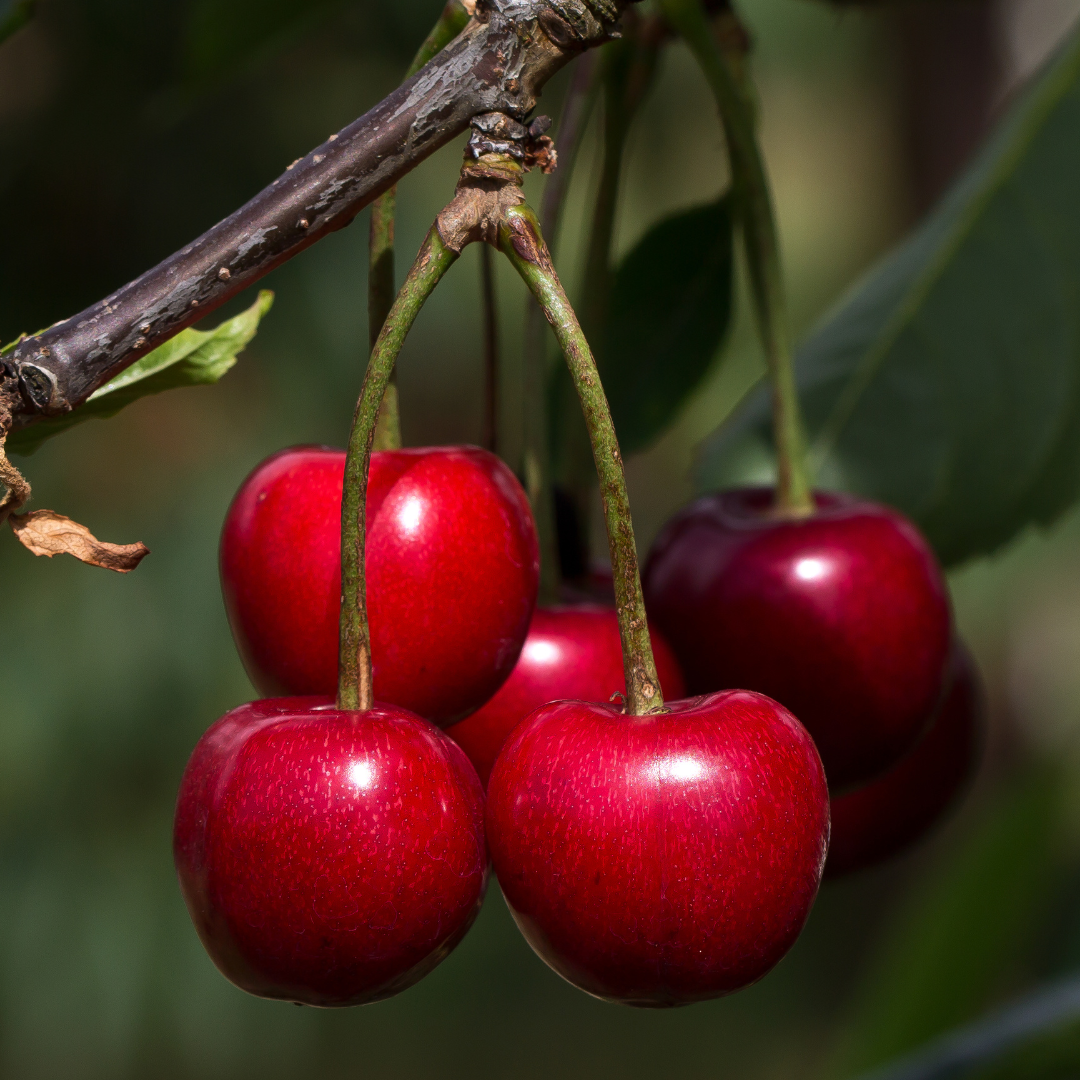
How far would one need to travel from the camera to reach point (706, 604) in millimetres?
711

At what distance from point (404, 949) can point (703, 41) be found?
1.68 ft

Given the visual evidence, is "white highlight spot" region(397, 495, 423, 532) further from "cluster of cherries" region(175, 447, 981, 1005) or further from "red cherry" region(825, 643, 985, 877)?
"red cherry" region(825, 643, 985, 877)

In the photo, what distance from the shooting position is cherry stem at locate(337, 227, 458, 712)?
1.66 feet

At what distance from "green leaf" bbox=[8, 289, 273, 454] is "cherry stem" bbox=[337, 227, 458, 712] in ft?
0.32

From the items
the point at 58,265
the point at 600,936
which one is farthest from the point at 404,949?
the point at 58,265

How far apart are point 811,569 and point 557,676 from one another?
0.15m

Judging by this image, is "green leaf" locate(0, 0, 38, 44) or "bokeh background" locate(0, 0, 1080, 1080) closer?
"green leaf" locate(0, 0, 38, 44)

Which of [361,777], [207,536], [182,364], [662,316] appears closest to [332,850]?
[361,777]

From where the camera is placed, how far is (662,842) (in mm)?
487

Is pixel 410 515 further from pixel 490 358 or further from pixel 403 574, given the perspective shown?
pixel 490 358

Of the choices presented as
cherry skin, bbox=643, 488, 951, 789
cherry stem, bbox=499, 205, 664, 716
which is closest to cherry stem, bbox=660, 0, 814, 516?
cherry skin, bbox=643, 488, 951, 789

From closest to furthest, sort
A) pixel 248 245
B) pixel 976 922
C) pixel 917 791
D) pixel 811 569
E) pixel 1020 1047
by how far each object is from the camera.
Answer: pixel 248 245
pixel 811 569
pixel 917 791
pixel 1020 1047
pixel 976 922

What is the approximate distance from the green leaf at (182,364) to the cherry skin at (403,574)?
0.19 ft

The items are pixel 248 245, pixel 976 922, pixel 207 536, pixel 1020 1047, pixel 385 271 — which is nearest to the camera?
pixel 248 245
